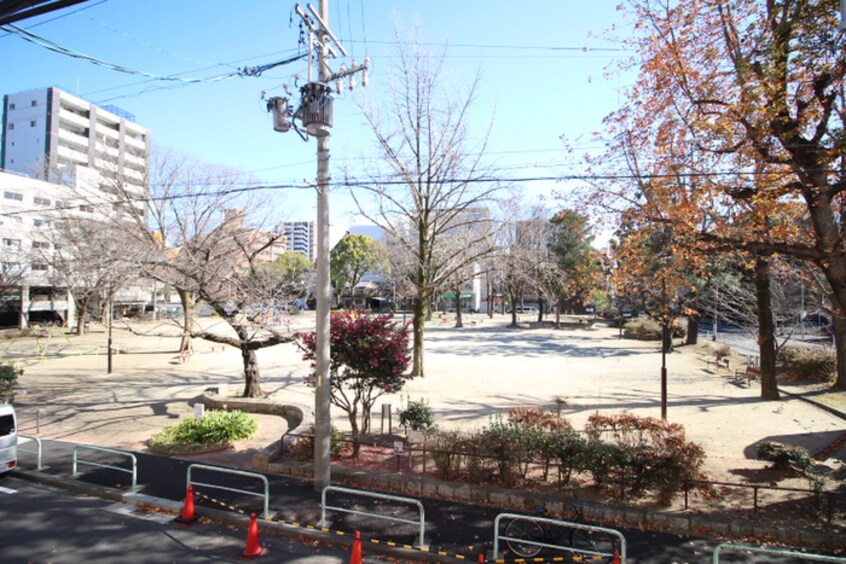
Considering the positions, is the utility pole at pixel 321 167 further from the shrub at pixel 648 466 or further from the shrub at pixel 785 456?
the shrub at pixel 785 456

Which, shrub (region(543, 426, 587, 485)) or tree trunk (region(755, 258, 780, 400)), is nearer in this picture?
shrub (region(543, 426, 587, 485))

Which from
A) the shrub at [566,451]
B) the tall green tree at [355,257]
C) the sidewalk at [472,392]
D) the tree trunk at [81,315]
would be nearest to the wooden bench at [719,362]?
the sidewalk at [472,392]

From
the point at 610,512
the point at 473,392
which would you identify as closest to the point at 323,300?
the point at 610,512

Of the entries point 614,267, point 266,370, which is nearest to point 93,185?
point 266,370

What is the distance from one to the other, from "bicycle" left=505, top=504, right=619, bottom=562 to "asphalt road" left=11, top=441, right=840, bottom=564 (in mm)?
320

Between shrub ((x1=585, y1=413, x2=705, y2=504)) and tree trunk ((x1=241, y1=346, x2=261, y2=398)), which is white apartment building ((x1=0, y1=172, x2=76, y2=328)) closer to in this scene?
tree trunk ((x1=241, y1=346, x2=261, y2=398))

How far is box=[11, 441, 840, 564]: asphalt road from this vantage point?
6.21 metres

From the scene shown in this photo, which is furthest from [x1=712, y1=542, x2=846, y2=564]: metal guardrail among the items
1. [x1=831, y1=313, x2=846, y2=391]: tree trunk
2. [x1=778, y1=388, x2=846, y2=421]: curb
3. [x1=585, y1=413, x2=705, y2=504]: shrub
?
[x1=831, y1=313, x2=846, y2=391]: tree trunk

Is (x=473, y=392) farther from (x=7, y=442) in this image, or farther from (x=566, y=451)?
(x=7, y=442)

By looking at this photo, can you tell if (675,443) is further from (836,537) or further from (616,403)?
(616,403)

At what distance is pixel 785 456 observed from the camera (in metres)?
8.65

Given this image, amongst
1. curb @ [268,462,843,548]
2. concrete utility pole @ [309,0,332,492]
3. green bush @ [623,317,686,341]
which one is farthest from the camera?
green bush @ [623,317,686,341]

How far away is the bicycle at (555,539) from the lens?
19.6 ft

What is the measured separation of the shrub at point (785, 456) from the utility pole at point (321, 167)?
27.9ft
